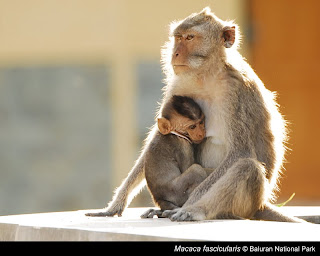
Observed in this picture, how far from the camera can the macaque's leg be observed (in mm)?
6273

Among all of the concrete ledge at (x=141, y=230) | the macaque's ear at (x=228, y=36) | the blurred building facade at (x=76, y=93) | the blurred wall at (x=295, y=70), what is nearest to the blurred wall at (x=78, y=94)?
the blurred building facade at (x=76, y=93)

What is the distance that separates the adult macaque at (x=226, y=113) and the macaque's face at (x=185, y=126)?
81mm

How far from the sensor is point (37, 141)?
12.7 m

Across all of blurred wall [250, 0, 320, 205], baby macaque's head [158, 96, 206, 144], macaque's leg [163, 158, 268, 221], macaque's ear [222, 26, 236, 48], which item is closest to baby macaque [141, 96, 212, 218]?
baby macaque's head [158, 96, 206, 144]

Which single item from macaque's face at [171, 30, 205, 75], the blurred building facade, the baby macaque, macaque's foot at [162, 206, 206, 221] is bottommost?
the blurred building facade

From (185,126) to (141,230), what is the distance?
1.38m

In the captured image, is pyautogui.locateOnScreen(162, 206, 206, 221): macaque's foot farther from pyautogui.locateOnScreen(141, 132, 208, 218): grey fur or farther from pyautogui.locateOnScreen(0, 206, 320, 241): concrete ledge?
pyautogui.locateOnScreen(141, 132, 208, 218): grey fur

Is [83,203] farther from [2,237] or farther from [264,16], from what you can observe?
[2,237]

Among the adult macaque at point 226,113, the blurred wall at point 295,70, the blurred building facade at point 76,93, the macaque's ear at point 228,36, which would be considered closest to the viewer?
the adult macaque at point 226,113

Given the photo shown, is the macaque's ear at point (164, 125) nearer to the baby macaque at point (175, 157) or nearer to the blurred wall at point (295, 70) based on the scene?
the baby macaque at point (175, 157)

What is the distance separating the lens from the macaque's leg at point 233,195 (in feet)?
20.6

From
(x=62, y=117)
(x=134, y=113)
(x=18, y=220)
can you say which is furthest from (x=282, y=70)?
(x=18, y=220)

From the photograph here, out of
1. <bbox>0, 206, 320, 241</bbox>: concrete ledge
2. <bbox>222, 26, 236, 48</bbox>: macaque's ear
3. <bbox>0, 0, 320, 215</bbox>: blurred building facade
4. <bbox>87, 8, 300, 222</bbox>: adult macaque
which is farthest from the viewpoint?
<bbox>0, 0, 320, 215</bbox>: blurred building facade

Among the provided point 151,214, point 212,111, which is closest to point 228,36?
point 212,111
